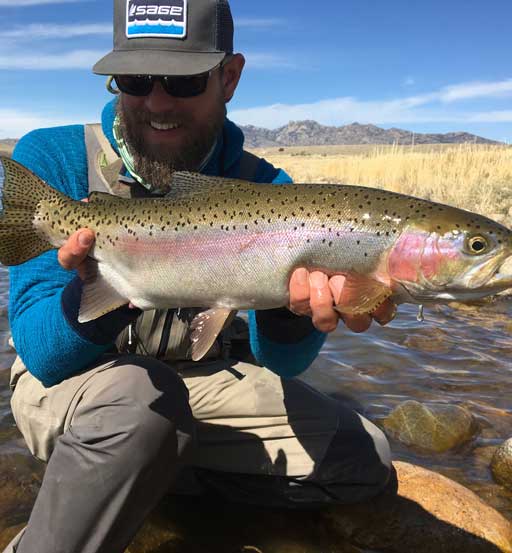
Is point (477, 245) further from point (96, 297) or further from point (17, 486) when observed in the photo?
point (17, 486)

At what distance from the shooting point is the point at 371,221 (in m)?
2.47

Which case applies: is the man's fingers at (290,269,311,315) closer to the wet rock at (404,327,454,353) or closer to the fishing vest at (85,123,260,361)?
the fishing vest at (85,123,260,361)

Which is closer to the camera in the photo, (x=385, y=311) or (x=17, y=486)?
(x=385, y=311)

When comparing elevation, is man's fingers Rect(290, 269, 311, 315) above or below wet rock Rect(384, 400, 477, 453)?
above

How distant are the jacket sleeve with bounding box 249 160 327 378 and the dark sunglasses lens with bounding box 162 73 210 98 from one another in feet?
3.94

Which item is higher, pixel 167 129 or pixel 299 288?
pixel 167 129

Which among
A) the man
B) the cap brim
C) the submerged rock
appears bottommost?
the submerged rock

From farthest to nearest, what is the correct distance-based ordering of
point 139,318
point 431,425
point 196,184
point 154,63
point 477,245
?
point 431,425, point 139,318, point 154,63, point 196,184, point 477,245

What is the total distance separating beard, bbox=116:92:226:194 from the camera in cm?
318

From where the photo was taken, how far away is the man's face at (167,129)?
3152 millimetres

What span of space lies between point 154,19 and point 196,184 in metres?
0.97

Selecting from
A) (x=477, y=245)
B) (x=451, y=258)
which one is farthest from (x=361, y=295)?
(x=477, y=245)

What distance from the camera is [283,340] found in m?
3.11

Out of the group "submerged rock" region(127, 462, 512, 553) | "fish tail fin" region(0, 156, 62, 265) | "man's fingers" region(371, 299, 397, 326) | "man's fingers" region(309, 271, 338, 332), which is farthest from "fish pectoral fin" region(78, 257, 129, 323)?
"submerged rock" region(127, 462, 512, 553)
